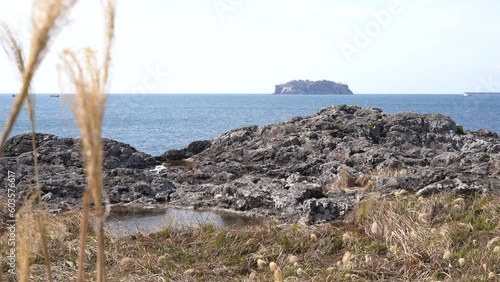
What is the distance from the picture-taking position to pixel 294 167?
16.0 m

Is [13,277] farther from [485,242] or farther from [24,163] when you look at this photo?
[24,163]

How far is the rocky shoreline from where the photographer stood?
36.8 ft

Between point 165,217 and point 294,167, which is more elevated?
point 294,167

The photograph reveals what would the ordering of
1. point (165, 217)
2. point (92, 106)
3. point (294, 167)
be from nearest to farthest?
1. point (92, 106)
2. point (165, 217)
3. point (294, 167)

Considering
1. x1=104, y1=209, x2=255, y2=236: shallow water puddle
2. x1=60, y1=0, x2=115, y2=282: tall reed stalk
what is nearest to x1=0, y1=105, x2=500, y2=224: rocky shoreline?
x1=104, y1=209, x2=255, y2=236: shallow water puddle

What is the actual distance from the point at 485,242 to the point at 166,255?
3633 mm

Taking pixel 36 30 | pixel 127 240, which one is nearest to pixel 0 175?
pixel 127 240

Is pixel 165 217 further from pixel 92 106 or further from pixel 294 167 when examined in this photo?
pixel 92 106

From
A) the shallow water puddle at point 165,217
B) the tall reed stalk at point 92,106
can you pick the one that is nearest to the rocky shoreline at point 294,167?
the shallow water puddle at point 165,217

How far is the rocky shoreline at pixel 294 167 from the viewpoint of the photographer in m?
11.2

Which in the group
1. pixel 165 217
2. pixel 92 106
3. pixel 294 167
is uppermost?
pixel 92 106

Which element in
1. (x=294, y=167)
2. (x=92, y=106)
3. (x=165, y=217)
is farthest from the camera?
(x=294, y=167)

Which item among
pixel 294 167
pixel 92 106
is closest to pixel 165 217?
pixel 294 167

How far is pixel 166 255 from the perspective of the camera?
6.36 m
